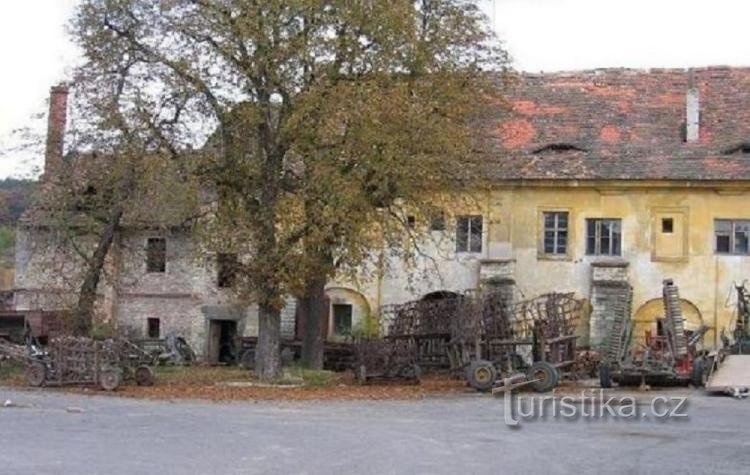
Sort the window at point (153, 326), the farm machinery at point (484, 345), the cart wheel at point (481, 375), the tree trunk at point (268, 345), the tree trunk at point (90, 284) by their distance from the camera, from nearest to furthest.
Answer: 1. the cart wheel at point (481, 375)
2. the farm machinery at point (484, 345)
3. the tree trunk at point (268, 345)
4. the tree trunk at point (90, 284)
5. the window at point (153, 326)

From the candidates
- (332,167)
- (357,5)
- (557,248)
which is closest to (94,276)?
(332,167)

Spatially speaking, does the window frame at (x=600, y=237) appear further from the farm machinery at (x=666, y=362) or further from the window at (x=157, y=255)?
the window at (x=157, y=255)

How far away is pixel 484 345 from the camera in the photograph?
1209 inches

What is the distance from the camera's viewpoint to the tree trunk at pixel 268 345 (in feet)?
100

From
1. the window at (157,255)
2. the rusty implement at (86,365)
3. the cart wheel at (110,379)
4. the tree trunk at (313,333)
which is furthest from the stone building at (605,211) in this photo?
the cart wheel at (110,379)

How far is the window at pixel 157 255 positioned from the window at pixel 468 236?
1205cm

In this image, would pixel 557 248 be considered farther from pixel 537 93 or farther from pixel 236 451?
pixel 236 451

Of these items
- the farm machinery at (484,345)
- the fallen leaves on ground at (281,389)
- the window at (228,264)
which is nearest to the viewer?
the fallen leaves on ground at (281,389)

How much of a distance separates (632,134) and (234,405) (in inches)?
840

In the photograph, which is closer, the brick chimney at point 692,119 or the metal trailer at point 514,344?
the metal trailer at point 514,344

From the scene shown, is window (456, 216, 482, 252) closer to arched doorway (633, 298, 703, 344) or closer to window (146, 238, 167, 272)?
arched doorway (633, 298, 703, 344)

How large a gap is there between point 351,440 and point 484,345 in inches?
522

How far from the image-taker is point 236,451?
53.5ft

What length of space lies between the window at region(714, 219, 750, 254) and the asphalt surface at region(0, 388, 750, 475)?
15.3m
